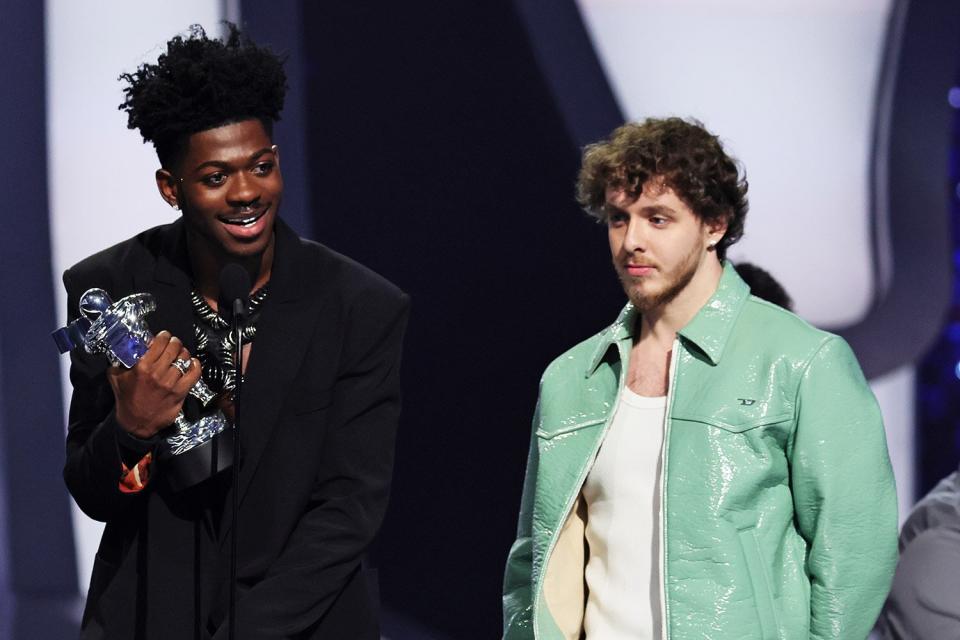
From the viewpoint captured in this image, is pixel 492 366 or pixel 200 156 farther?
pixel 492 366

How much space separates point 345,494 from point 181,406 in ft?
1.19

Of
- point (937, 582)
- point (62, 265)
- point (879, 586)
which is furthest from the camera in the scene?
point (62, 265)

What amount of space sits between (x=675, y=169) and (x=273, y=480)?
972 mm

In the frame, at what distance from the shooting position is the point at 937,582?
3400mm

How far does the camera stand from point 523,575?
287cm

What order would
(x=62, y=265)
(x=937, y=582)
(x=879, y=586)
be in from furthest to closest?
(x=62, y=265) → (x=937, y=582) → (x=879, y=586)

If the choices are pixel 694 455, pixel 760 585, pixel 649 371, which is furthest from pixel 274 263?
pixel 760 585

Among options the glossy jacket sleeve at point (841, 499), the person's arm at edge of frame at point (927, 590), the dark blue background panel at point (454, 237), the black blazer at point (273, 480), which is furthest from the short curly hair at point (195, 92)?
the person's arm at edge of frame at point (927, 590)

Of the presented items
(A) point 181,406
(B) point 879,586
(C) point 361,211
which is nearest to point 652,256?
(B) point 879,586

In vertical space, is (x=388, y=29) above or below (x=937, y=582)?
above

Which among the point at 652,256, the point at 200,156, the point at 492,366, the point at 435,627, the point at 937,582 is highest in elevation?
the point at 200,156

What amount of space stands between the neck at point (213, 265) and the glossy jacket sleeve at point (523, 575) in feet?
2.08

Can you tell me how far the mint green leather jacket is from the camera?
8.21ft

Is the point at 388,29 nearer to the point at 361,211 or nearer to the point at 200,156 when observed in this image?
the point at 361,211
